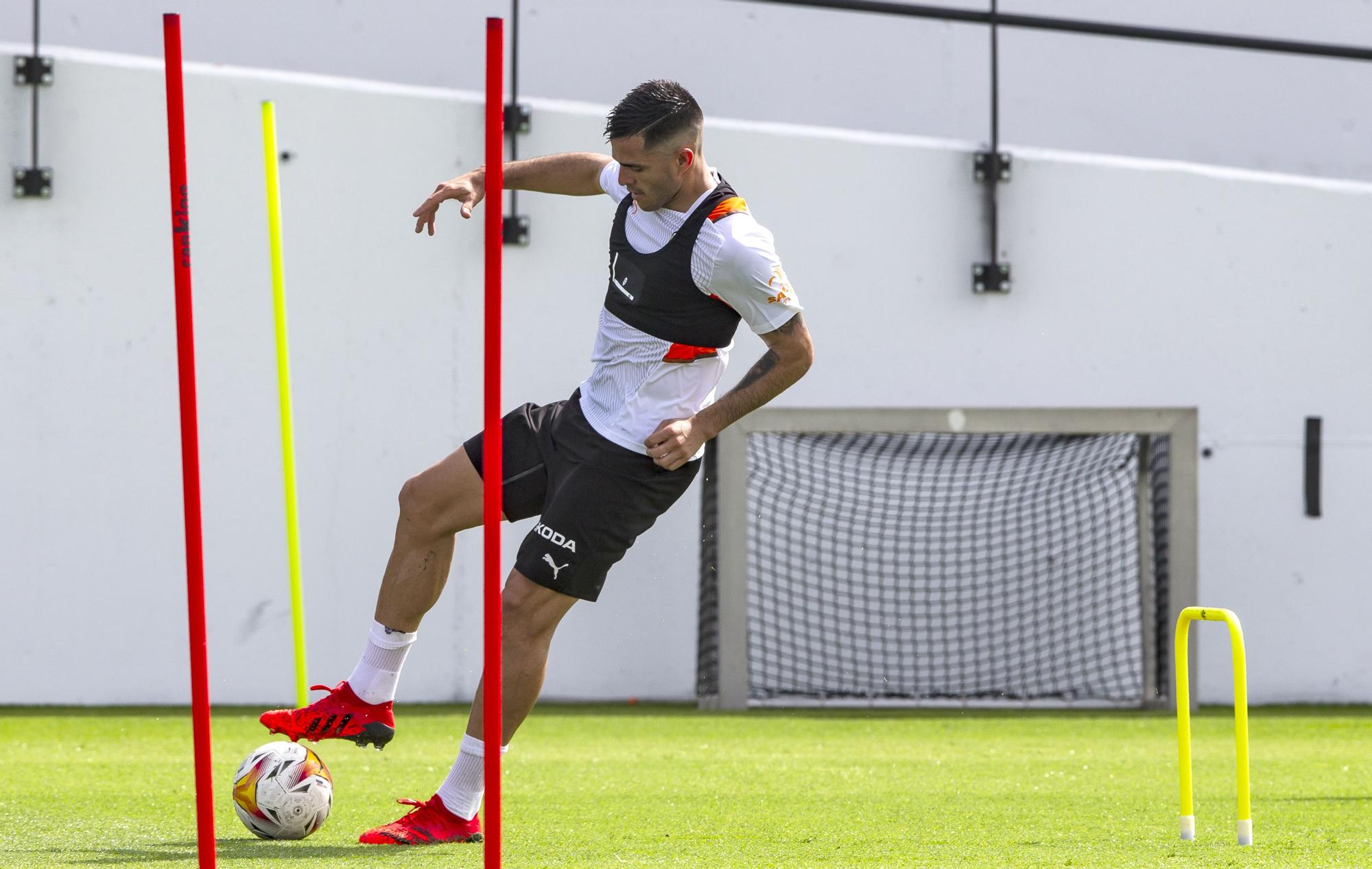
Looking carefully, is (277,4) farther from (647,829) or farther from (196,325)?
(647,829)

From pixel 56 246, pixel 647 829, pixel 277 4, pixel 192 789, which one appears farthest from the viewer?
pixel 277 4

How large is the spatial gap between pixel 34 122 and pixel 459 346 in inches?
77.5

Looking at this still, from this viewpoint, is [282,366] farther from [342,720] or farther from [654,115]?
[654,115]

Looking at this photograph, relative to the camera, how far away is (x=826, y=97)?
28.3ft

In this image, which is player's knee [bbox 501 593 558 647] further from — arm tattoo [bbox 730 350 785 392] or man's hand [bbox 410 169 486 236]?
man's hand [bbox 410 169 486 236]

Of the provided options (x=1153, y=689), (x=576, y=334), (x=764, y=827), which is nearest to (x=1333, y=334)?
(x=1153, y=689)

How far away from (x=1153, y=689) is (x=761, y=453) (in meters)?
2.02

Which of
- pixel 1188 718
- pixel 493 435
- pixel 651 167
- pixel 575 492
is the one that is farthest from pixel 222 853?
pixel 1188 718

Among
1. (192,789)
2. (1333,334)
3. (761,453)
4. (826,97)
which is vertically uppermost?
(826,97)

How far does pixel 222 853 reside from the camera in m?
2.94

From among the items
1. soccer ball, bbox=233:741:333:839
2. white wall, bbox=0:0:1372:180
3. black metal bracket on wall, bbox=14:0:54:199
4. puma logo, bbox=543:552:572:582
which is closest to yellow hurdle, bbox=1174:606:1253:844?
puma logo, bbox=543:552:572:582

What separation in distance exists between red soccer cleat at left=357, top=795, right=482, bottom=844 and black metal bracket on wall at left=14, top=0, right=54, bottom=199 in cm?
450

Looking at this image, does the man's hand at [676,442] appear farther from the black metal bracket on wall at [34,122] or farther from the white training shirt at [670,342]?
the black metal bracket on wall at [34,122]

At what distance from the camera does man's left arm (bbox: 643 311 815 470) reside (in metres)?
3.05
